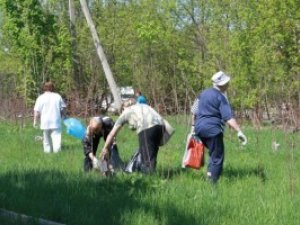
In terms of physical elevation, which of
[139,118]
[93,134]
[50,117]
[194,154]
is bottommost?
[194,154]

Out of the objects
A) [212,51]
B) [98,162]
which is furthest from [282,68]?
[98,162]

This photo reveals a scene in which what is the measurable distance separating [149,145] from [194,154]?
2.26 feet

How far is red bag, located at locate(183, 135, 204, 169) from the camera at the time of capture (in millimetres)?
10172

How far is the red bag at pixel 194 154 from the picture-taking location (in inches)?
400

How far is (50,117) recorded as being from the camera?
14.6 m

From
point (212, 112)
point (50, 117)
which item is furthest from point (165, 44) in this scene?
point (212, 112)

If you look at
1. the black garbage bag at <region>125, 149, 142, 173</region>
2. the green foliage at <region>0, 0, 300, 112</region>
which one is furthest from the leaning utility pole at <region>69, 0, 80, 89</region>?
the black garbage bag at <region>125, 149, 142, 173</region>

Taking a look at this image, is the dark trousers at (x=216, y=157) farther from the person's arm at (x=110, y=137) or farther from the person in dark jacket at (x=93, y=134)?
the person in dark jacket at (x=93, y=134)

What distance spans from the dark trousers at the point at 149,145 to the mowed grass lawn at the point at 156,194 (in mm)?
256

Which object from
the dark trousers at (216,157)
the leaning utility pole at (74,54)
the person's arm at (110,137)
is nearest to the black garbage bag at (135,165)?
the person's arm at (110,137)

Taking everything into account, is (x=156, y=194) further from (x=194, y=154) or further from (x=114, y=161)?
(x=114, y=161)

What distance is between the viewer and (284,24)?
28656 millimetres

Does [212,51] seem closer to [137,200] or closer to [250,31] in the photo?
[250,31]

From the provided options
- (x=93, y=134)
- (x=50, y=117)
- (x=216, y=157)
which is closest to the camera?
(x=216, y=157)
